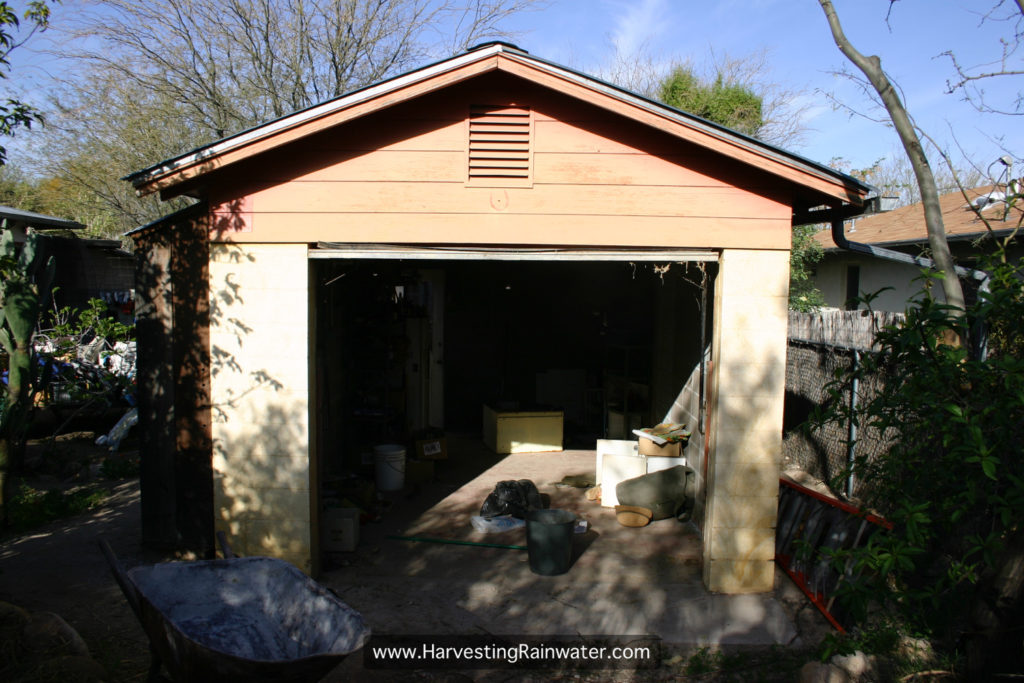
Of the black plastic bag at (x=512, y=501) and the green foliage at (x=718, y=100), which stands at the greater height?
the green foliage at (x=718, y=100)

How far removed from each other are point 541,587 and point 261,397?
2821 millimetres

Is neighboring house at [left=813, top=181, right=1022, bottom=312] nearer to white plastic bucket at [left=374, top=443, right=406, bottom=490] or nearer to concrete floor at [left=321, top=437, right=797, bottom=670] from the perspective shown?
concrete floor at [left=321, top=437, right=797, bottom=670]

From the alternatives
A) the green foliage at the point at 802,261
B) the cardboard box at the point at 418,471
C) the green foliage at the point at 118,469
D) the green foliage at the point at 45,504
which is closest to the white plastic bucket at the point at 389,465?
the cardboard box at the point at 418,471

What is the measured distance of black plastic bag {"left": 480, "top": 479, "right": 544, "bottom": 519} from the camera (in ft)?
24.9

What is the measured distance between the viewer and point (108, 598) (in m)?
5.50

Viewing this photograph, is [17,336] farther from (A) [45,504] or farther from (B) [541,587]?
(B) [541,587]

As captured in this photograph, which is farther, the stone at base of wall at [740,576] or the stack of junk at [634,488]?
the stack of junk at [634,488]

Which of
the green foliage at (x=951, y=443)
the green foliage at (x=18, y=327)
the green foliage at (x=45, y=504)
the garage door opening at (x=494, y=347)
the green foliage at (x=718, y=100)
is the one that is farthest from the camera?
the green foliage at (x=718, y=100)

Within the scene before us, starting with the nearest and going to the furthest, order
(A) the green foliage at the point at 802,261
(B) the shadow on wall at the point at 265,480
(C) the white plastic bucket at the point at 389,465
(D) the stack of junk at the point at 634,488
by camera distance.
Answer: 1. (B) the shadow on wall at the point at 265,480
2. (D) the stack of junk at the point at 634,488
3. (C) the white plastic bucket at the point at 389,465
4. (A) the green foliage at the point at 802,261

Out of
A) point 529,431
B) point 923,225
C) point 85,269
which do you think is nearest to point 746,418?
point 529,431

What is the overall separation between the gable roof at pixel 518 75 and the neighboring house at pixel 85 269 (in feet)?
35.1

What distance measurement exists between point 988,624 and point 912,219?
15200mm

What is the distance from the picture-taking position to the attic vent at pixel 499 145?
18.1 feet

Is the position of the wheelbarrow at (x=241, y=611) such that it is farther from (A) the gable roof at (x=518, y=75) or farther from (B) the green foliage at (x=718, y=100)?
(B) the green foliage at (x=718, y=100)
